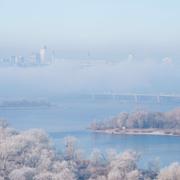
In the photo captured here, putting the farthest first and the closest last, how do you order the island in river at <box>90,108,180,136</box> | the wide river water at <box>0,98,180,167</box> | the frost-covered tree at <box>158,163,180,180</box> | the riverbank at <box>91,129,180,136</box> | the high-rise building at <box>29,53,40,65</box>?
the high-rise building at <box>29,53,40,65</box> < the island in river at <box>90,108,180,136</box> < the riverbank at <box>91,129,180,136</box> < the wide river water at <box>0,98,180,167</box> < the frost-covered tree at <box>158,163,180,180</box>

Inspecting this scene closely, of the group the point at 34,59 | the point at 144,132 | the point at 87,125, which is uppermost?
the point at 34,59

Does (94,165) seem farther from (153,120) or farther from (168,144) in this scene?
(153,120)

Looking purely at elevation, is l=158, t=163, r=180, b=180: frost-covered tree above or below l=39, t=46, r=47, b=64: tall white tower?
below

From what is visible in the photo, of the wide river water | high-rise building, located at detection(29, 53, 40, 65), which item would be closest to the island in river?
the wide river water

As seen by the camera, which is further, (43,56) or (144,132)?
(43,56)

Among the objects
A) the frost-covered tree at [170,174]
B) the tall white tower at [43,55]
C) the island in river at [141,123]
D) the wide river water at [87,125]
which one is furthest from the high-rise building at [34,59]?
the frost-covered tree at [170,174]

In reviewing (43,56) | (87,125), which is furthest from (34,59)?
(87,125)

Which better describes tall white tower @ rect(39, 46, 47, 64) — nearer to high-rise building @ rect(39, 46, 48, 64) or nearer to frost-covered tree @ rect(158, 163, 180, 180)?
high-rise building @ rect(39, 46, 48, 64)

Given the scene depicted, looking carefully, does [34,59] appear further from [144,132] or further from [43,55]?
[144,132]

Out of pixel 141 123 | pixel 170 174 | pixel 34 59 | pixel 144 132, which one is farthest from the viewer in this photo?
pixel 34 59
